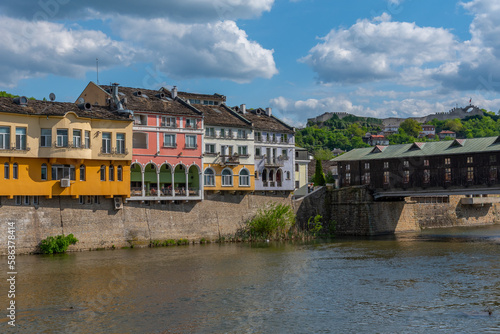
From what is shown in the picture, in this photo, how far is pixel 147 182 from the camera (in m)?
58.9

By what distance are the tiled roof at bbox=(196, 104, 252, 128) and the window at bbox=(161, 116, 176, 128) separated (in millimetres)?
4397

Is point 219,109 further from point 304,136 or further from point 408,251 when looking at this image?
point 304,136

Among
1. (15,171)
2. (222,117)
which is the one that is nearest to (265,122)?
(222,117)

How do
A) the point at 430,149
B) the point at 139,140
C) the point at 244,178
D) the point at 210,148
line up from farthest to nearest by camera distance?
the point at 430,149 < the point at 244,178 < the point at 210,148 < the point at 139,140

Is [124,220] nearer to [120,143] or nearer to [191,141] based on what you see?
[120,143]

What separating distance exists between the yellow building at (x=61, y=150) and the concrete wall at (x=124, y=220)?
1419 mm

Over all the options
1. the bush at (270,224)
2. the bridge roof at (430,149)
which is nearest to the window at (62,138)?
the bush at (270,224)

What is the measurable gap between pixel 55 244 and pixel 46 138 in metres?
8.76

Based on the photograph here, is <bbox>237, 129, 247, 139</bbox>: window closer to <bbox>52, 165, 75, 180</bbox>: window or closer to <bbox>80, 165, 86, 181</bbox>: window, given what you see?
<bbox>80, 165, 86, 181</bbox>: window

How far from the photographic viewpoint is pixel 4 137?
4803 cm

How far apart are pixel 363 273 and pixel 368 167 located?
41.5 m

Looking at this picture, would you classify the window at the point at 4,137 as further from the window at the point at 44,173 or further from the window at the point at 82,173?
the window at the point at 82,173

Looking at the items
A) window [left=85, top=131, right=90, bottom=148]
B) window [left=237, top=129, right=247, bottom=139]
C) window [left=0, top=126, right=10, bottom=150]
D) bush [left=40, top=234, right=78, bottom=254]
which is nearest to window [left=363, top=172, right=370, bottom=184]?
window [left=237, top=129, right=247, bottom=139]

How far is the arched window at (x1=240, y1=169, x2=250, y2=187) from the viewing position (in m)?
65.4
